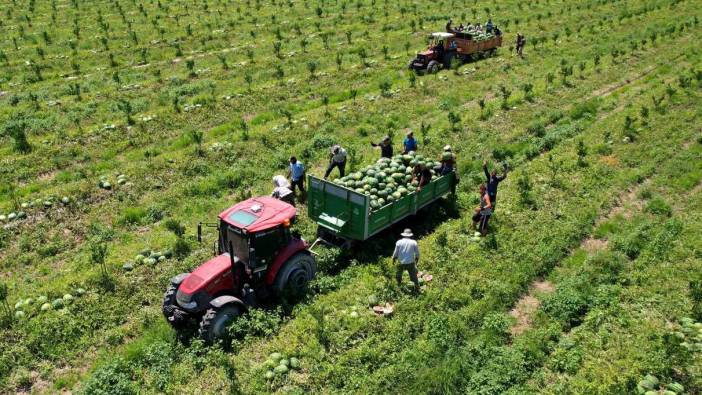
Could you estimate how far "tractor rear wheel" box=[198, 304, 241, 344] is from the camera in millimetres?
10648

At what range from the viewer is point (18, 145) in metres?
19.7

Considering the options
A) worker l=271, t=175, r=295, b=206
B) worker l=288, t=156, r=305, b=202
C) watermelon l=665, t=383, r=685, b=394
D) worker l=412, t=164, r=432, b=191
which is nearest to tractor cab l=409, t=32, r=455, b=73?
worker l=288, t=156, r=305, b=202

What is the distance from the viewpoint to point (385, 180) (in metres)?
14.8

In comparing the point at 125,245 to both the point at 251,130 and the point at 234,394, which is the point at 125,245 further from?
the point at 251,130

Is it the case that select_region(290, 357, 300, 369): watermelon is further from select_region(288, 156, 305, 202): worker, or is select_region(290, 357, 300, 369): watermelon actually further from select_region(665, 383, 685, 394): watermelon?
select_region(288, 156, 305, 202): worker

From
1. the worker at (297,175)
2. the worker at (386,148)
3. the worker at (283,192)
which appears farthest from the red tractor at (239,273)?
the worker at (386,148)

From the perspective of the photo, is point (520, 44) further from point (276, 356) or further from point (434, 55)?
point (276, 356)

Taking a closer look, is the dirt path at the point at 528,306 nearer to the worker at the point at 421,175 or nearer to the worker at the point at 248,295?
the worker at the point at 421,175

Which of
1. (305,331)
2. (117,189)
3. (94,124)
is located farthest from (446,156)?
(94,124)

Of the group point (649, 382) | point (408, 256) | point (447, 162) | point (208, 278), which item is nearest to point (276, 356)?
point (208, 278)

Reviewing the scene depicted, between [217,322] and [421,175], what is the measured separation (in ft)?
22.8

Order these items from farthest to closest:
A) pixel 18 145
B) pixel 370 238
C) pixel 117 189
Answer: pixel 18 145
pixel 117 189
pixel 370 238

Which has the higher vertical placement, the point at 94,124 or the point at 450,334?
the point at 94,124

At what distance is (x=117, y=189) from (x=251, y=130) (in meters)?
6.00
